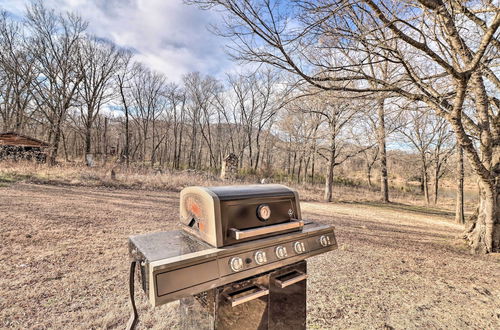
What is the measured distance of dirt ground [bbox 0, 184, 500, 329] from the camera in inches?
82.6

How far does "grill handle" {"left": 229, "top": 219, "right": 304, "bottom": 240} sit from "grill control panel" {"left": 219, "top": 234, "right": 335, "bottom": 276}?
77mm

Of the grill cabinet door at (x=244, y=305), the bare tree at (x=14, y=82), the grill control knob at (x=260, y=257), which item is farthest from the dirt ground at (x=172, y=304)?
the bare tree at (x=14, y=82)

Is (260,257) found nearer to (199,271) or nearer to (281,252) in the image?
(281,252)

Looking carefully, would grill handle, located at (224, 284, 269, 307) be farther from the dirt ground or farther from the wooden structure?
the wooden structure

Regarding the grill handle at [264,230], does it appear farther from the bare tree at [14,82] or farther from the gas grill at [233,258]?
the bare tree at [14,82]

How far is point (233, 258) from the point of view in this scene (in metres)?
1.12

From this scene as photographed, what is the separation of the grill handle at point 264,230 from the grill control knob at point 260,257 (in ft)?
0.30

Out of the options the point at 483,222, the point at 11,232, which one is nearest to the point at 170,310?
the point at 11,232

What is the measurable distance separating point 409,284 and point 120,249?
3986 millimetres

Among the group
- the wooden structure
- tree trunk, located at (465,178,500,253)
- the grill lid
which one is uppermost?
the wooden structure

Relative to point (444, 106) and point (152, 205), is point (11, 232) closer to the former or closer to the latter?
point (152, 205)

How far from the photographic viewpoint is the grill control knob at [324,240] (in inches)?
59.9

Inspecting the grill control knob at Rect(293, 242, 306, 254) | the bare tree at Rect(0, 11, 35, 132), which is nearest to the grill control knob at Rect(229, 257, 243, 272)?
the grill control knob at Rect(293, 242, 306, 254)

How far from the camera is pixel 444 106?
395 centimetres
